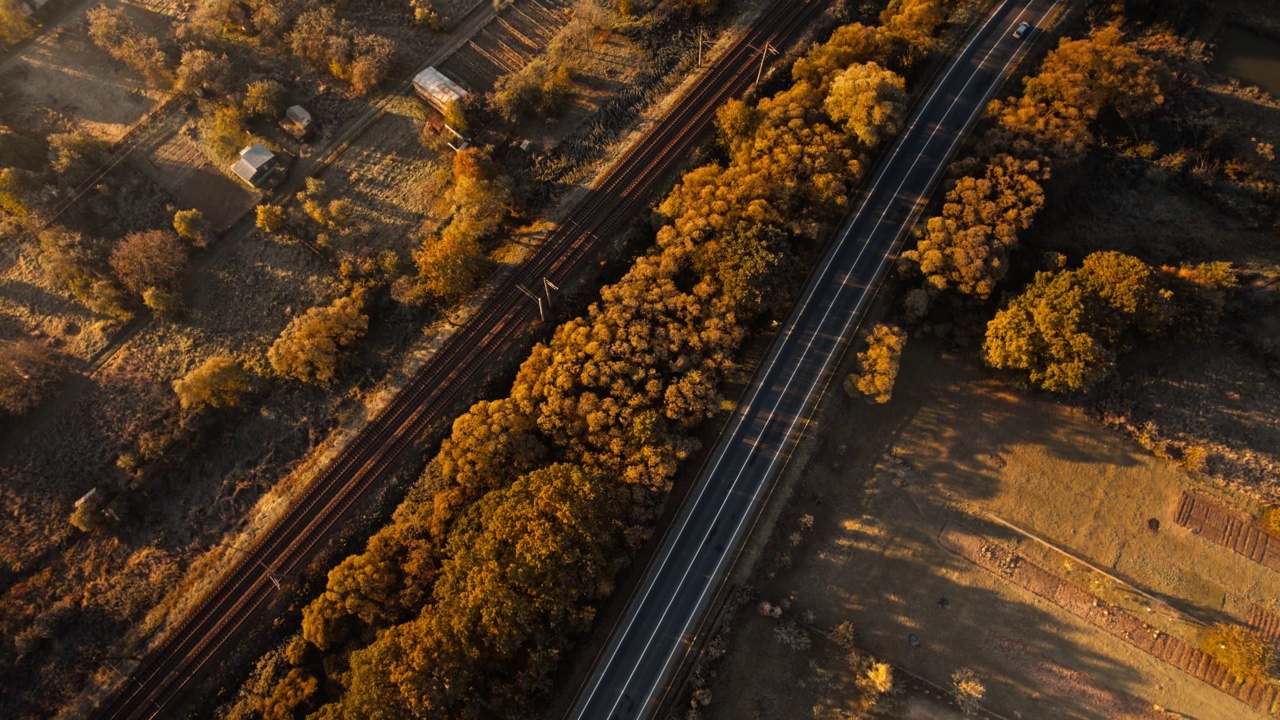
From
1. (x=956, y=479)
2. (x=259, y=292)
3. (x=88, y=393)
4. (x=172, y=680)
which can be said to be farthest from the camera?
(x=259, y=292)

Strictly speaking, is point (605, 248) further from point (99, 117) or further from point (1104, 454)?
point (99, 117)

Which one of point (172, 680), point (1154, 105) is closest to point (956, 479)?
point (1154, 105)

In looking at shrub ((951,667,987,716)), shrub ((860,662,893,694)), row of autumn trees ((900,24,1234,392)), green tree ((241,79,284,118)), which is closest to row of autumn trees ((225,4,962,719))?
row of autumn trees ((900,24,1234,392))

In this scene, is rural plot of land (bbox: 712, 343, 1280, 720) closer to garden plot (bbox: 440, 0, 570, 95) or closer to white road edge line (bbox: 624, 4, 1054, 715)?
white road edge line (bbox: 624, 4, 1054, 715)

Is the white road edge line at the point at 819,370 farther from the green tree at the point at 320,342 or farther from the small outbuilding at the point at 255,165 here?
the small outbuilding at the point at 255,165

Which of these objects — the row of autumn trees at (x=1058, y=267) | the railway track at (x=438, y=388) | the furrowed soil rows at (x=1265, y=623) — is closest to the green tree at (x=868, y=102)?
the row of autumn trees at (x=1058, y=267)

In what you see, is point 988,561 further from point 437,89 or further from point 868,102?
point 437,89
